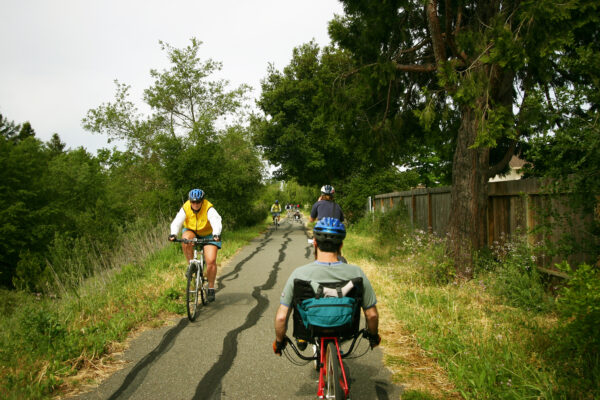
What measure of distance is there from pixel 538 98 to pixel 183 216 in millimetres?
5213

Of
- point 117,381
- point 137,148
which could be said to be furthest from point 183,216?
point 137,148

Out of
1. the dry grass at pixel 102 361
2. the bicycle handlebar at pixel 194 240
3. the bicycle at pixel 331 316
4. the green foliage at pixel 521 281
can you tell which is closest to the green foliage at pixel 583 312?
the bicycle at pixel 331 316

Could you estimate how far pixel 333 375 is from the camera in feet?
8.27

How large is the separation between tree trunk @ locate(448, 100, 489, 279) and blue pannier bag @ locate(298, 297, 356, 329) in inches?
187

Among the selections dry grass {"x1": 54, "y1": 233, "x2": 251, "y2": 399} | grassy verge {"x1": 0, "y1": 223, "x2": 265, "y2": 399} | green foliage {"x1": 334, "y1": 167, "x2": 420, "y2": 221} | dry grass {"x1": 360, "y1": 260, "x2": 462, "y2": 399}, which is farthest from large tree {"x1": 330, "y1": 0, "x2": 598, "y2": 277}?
green foliage {"x1": 334, "y1": 167, "x2": 420, "y2": 221}

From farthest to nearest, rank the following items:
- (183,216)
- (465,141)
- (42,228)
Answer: (42,228), (465,141), (183,216)

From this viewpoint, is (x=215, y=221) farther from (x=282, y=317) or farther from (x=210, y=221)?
(x=282, y=317)

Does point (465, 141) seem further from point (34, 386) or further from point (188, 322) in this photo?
point (34, 386)

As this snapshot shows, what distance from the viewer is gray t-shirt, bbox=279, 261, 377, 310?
2646 mm

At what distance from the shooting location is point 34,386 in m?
3.49

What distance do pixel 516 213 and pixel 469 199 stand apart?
0.76 metres

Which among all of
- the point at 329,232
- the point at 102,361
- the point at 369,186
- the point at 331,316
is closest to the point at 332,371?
the point at 331,316

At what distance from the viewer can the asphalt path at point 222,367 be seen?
3521 mm

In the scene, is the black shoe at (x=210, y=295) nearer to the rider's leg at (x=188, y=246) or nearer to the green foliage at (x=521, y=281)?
the rider's leg at (x=188, y=246)
